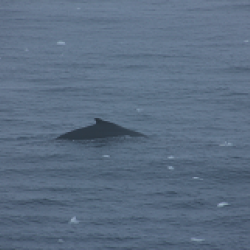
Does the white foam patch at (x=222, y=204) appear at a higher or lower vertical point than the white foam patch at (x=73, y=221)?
higher

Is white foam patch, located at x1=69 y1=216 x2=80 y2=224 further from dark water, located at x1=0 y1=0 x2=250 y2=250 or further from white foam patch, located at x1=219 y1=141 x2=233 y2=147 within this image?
white foam patch, located at x1=219 y1=141 x2=233 y2=147

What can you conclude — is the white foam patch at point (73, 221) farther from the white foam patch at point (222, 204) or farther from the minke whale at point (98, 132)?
the minke whale at point (98, 132)

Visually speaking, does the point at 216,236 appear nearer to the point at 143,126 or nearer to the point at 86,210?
the point at 86,210

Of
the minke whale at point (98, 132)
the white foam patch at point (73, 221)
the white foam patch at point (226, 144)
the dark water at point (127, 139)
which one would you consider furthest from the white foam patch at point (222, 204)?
the minke whale at point (98, 132)

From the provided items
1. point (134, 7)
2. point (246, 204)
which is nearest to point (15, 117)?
point (246, 204)

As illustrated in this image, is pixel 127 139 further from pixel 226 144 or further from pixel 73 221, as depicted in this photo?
pixel 73 221

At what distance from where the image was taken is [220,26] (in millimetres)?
107500

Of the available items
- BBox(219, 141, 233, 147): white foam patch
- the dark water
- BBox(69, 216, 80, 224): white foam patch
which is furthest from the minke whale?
BBox(69, 216, 80, 224): white foam patch

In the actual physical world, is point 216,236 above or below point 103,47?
below

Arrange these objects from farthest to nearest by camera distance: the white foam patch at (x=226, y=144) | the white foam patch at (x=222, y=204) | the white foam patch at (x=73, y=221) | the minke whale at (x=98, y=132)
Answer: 1. the white foam patch at (x=226, y=144)
2. the minke whale at (x=98, y=132)
3. the white foam patch at (x=222, y=204)
4. the white foam patch at (x=73, y=221)

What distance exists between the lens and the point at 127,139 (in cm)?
5084

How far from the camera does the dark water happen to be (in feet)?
123

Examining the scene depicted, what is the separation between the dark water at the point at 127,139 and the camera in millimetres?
37562

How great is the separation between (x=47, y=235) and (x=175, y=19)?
82.1 metres
